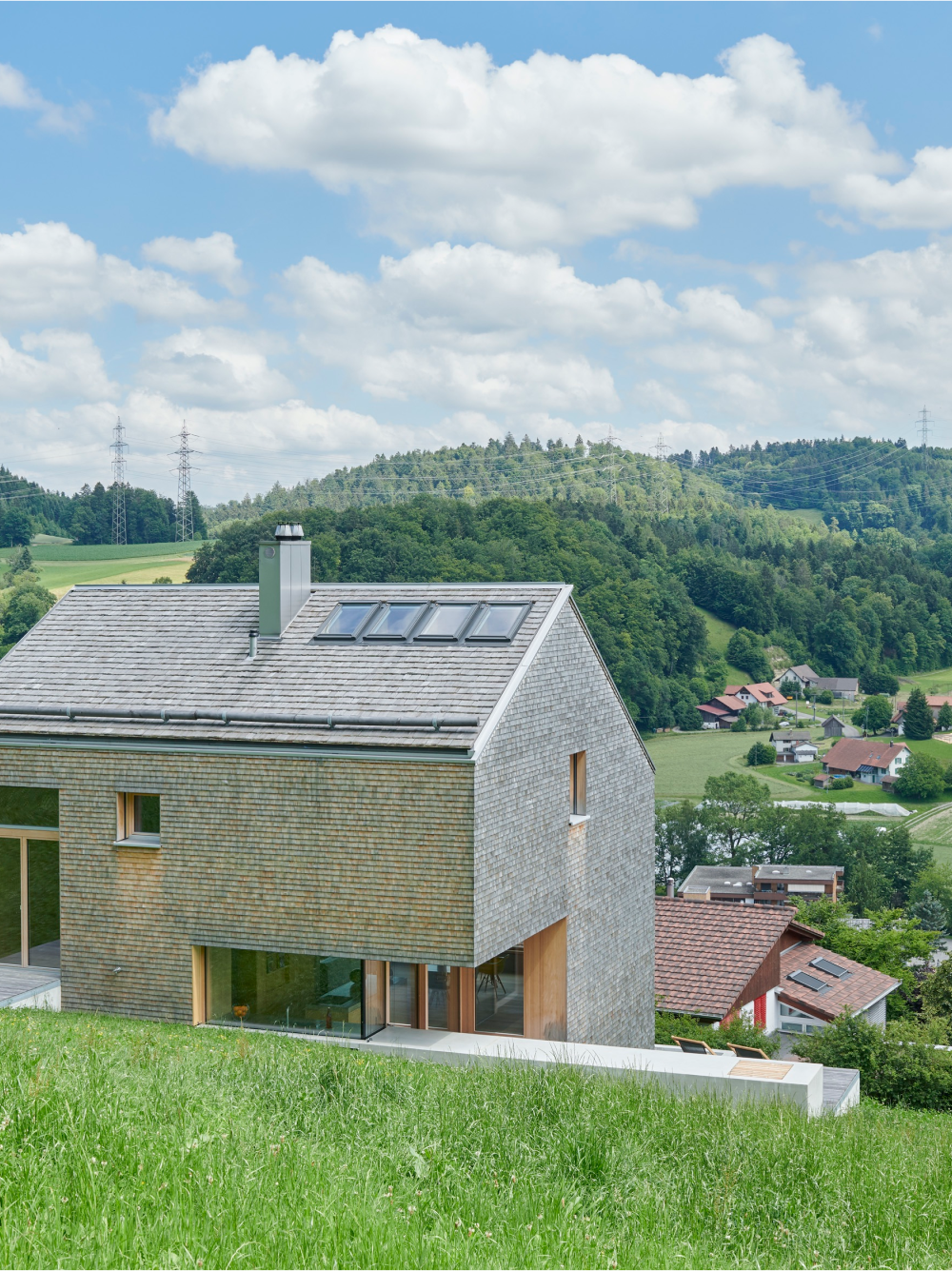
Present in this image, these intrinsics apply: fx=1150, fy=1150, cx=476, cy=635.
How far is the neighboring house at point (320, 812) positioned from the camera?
47.9 feet

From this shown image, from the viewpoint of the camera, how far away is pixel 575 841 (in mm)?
17266

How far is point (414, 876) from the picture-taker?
14422 mm

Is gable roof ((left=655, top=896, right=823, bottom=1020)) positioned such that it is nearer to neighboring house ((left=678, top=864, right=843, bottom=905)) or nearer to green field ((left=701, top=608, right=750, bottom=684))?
Answer: neighboring house ((left=678, top=864, right=843, bottom=905))

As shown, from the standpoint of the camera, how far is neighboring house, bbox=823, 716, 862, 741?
5113 inches

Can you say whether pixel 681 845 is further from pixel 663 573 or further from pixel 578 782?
pixel 578 782

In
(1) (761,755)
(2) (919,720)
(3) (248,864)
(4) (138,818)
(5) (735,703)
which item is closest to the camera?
(3) (248,864)

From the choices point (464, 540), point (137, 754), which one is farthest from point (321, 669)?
point (464, 540)

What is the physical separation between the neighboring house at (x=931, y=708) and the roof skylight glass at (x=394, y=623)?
121454mm

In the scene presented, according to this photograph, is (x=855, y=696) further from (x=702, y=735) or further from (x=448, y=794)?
(x=448, y=794)

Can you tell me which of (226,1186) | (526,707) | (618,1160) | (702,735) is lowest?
(702,735)

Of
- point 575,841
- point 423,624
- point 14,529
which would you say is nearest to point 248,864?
point 423,624

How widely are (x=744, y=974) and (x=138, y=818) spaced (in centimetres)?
2009

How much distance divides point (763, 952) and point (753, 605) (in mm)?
111723

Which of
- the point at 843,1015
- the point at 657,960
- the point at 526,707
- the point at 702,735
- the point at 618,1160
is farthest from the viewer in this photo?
the point at 702,735
